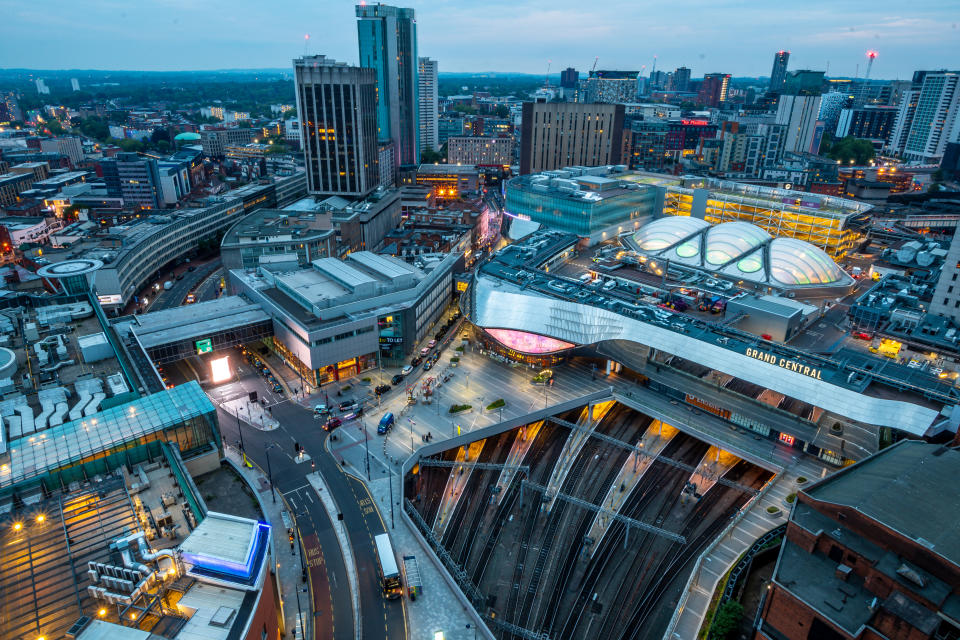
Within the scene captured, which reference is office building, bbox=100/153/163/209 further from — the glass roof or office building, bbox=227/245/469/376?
the glass roof

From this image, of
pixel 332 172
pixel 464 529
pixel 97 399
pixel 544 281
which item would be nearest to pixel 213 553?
pixel 97 399

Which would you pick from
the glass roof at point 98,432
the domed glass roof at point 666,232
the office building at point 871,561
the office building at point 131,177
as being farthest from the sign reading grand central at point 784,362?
the office building at point 131,177

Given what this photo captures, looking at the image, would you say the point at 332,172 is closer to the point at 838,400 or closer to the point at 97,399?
the point at 97,399

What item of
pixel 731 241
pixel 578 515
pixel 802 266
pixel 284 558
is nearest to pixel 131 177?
pixel 284 558

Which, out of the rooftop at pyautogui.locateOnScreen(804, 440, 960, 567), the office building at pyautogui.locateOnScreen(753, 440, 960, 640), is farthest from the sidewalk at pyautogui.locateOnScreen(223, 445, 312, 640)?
the rooftop at pyautogui.locateOnScreen(804, 440, 960, 567)

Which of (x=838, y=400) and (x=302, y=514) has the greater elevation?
(x=838, y=400)

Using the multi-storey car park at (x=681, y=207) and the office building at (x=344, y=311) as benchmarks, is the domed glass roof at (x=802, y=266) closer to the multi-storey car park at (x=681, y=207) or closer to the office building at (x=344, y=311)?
the multi-storey car park at (x=681, y=207)
